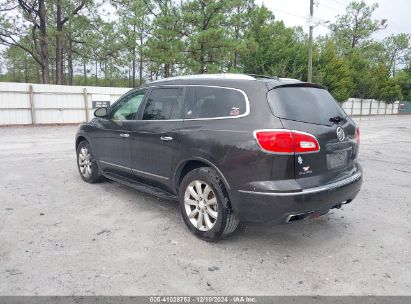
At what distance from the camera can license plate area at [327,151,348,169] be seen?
350cm

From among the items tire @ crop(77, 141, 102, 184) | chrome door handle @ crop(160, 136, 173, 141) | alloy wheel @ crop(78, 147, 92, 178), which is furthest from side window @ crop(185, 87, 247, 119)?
alloy wheel @ crop(78, 147, 92, 178)

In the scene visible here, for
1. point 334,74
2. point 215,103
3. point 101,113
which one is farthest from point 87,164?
A: point 334,74

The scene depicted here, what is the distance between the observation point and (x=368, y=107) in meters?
44.4

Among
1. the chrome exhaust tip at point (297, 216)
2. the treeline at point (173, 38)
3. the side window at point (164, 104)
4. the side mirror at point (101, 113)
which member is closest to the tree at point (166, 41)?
the treeline at point (173, 38)

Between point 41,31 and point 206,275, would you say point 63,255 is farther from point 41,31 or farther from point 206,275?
point 41,31

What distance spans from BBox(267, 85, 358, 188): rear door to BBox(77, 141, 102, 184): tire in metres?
3.50

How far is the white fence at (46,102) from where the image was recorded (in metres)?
17.4

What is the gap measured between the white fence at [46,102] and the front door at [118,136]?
47.4 ft

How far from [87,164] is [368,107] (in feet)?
148

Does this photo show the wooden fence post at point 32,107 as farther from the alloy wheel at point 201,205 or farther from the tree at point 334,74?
the tree at point 334,74

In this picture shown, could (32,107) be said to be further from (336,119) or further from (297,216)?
(297,216)

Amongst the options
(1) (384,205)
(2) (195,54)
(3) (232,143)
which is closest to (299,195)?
(3) (232,143)

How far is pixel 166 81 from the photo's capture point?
4543 mm

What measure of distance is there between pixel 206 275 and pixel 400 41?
240 feet
